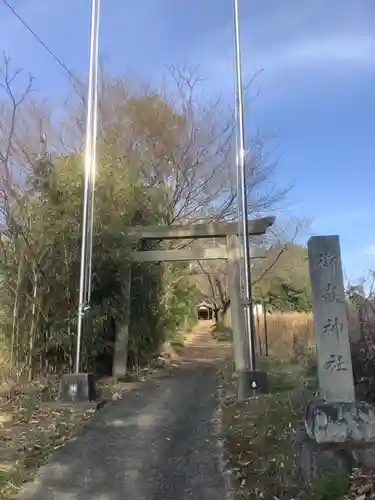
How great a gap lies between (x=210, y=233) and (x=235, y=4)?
415 centimetres

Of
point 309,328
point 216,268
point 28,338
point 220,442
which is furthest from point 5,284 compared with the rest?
point 216,268

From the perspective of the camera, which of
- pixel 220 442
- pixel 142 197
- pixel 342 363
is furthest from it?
pixel 142 197

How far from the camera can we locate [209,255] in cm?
1066

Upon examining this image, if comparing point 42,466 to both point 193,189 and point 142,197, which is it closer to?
point 142,197

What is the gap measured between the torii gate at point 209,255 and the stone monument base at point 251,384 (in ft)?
6.36

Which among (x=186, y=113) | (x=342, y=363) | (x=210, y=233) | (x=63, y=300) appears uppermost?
(x=186, y=113)

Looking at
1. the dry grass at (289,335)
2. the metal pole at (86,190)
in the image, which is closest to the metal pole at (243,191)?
the metal pole at (86,190)

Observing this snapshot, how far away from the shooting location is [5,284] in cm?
868

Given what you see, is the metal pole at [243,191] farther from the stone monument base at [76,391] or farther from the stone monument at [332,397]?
the stone monument at [332,397]

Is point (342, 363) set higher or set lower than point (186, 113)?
lower

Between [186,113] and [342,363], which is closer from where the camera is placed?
[342,363]

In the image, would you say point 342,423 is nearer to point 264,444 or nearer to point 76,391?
point 264,444

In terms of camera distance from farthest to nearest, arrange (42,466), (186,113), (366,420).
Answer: (186,113), (42,466), (366,420)

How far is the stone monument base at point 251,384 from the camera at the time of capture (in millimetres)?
7844
